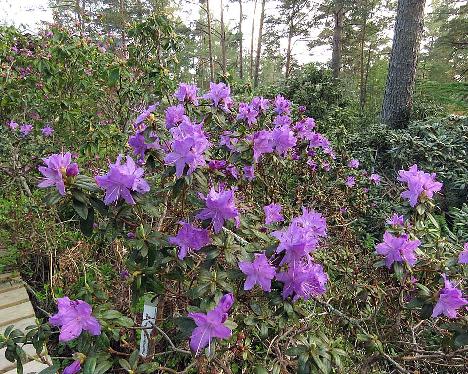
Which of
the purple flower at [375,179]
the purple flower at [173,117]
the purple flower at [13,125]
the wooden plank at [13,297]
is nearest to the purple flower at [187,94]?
the purple flower at [173,117]

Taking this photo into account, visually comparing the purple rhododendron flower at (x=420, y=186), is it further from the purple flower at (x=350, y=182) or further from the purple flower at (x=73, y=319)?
the purple flower at (x=350, y=182)

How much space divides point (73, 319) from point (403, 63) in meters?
5.23

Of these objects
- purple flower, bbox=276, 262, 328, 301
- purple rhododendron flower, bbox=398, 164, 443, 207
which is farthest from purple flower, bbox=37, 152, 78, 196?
purple rhododendron flower, bbox=398, 164, 443, 207

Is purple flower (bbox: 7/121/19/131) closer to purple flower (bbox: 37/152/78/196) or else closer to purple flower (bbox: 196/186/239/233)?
purple flower (bbox: 37/152/78/196)

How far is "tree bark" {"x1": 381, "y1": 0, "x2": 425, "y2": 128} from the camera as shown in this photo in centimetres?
479

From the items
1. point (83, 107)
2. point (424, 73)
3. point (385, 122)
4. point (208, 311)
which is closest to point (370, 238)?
point (385, 122)

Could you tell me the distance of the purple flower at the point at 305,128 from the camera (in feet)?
8.74

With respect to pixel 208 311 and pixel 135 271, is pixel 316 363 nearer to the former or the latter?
pixel 208 311

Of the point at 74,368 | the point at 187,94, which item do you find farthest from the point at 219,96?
the point at 74,368

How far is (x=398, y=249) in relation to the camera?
1.31m

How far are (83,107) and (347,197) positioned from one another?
9.32ft

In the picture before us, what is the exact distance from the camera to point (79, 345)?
946 mm

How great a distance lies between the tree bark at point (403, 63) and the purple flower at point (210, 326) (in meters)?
4.82

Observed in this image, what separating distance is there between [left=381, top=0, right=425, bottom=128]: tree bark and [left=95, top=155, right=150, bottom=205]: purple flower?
4.80 m
